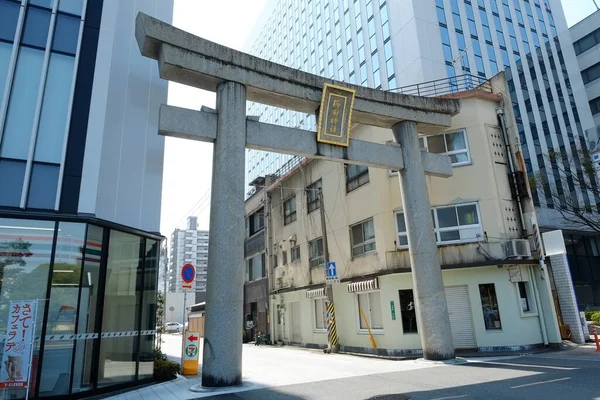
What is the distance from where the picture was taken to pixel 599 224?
74.7 ft

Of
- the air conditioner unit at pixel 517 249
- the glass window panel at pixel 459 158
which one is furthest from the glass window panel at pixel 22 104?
the air conditioner unit at pixel 517 249

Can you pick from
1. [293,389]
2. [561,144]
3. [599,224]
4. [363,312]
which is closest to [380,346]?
[363,312]

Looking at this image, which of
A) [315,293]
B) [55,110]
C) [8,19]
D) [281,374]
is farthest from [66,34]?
[315,293]

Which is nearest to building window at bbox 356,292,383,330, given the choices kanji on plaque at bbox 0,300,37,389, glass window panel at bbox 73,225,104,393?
glass window panel at bbox 73,225,104,393

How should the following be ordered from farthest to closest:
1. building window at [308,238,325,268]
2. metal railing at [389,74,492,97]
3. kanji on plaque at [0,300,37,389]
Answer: building window at [308,238,325,268]
metal railing at [389,74,492,97]
kanji on plaque at [0,300,37,389]

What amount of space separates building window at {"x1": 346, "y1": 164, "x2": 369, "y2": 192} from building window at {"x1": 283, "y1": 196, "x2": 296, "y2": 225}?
593cm

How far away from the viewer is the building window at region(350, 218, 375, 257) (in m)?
17.5

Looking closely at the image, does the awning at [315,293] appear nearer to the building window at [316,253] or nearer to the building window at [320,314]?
the building window at [320,314]

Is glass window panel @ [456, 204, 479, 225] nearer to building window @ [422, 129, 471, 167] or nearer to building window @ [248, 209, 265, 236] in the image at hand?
building window @ [422, 129, 471, 167]

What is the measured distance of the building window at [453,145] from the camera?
1630cm

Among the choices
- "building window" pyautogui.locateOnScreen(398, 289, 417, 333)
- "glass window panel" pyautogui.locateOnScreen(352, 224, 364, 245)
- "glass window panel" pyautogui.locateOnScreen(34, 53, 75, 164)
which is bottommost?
"building window" pyautogui.locateOnScreen(398, 289, 417, 333)

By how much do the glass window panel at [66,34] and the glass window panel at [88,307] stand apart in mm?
4735

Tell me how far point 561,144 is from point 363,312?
3341cm

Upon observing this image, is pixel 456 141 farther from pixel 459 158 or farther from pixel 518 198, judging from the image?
pixel 518 198
